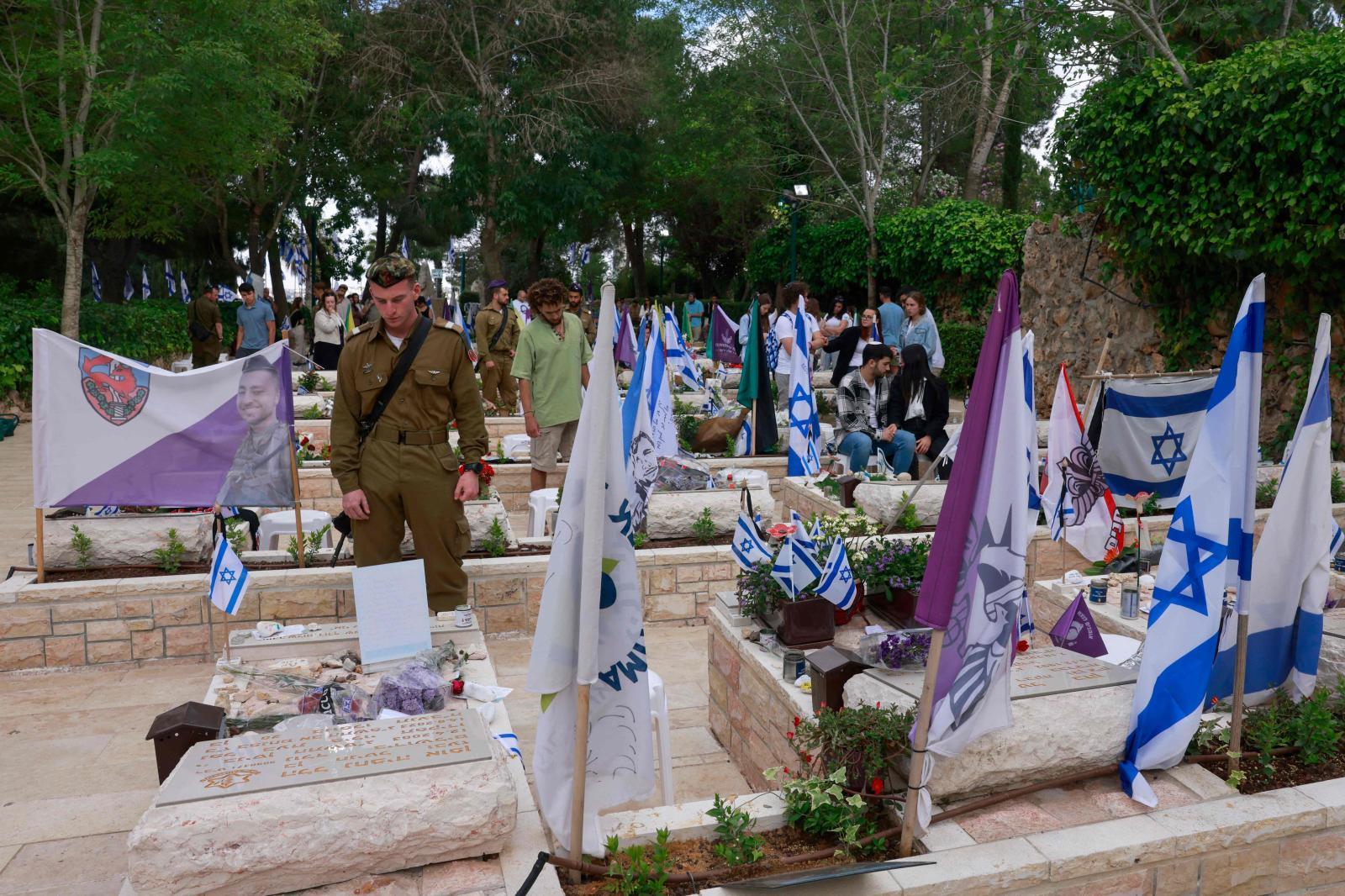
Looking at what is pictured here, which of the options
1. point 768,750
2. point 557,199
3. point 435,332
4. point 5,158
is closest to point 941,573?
point 768,750

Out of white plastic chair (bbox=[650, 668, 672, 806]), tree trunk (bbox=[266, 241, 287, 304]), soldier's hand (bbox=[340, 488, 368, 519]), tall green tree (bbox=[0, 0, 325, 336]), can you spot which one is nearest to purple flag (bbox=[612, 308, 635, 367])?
tall green tree (bbox=[0, 0, 325, 336])

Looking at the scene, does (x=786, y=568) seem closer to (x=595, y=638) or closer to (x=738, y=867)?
(x=738, y=867)

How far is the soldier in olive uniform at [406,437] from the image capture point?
5336 millimetres

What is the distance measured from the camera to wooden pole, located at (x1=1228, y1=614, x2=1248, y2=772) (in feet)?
12.6

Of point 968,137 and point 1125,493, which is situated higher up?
point 968,137

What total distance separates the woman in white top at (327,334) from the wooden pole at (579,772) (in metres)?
14.7

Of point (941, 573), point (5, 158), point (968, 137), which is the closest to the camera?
point (941, 573)

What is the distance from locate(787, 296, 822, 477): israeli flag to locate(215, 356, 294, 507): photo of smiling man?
489cm

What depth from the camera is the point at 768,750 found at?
15.5 feet

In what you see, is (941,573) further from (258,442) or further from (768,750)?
(258,442)

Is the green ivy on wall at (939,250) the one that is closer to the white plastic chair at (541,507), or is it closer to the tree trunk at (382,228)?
the white plastic chair at (541,507)

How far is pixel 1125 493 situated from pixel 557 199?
24134 millimetres

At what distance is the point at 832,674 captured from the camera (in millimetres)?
4184

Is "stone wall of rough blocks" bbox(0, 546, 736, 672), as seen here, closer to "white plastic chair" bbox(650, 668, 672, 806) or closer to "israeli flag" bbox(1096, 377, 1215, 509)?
"white plastic chair" bbox(650, 668, 672, 806)
